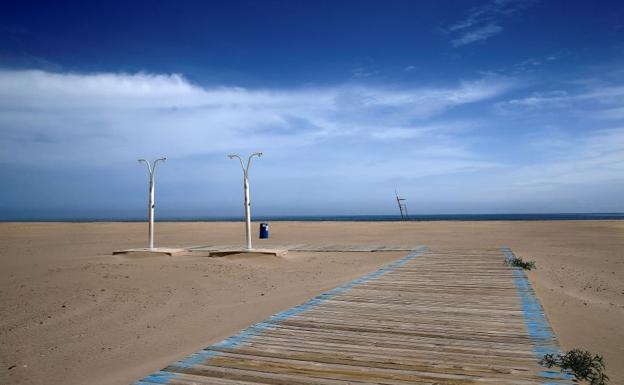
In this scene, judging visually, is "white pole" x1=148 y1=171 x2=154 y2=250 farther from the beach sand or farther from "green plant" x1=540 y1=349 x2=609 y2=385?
"green plant" x1=540 y1=349 x2=609 y2=385

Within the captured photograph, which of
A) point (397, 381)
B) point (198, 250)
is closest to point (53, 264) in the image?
point (198, 250)

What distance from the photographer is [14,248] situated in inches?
766

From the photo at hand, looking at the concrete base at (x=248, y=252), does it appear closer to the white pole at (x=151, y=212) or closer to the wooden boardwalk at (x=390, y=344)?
the white pole at (x=151, y=212)

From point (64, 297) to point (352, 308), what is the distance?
616 centimetres

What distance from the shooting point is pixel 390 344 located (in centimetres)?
445

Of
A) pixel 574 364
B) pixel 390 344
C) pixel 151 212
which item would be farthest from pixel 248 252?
pixel 574 364

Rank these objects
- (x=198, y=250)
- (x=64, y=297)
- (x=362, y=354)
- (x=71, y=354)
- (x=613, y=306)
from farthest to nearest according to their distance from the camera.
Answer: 1. (x=198, y=250)
2. (x=64, y=297)
3. (x=613, y=306)
4. (x=71, y=354)
5. (x=362, y=354)

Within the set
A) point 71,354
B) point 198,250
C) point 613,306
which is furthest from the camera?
point 198,250

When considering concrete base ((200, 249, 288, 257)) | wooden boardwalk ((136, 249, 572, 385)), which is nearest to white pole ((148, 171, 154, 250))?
concrete base ((200, 249, 288, 257))

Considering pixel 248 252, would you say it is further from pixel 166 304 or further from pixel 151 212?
pixel 166 304

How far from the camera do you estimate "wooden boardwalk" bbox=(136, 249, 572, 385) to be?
3623 mm

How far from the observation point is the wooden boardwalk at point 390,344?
3623 mm

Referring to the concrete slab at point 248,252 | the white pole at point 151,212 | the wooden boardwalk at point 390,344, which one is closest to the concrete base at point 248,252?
the concrete slab at point 248,252

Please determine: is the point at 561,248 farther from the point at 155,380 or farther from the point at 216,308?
the point at 155,380
